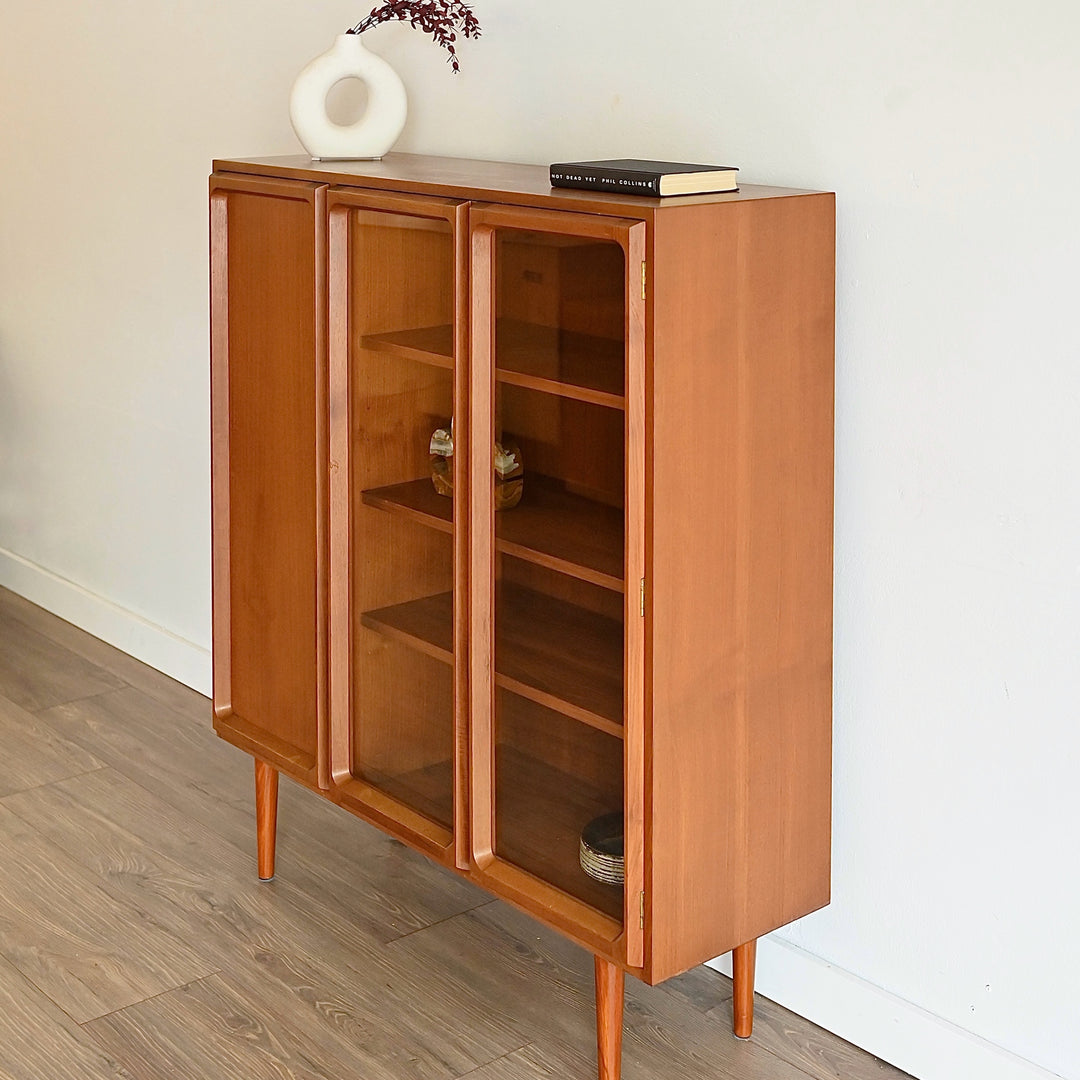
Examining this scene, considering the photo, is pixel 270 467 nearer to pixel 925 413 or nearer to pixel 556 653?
pixel 556 653

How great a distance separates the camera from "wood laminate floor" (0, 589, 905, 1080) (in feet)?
6.70

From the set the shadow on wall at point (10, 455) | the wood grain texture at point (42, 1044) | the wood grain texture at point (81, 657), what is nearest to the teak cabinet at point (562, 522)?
the wood grain texture at point (42, 1044)

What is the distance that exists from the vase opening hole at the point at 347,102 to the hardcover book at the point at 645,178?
1021mm

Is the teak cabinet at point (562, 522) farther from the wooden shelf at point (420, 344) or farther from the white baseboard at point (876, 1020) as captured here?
the white baseboard at point (876, 1020)

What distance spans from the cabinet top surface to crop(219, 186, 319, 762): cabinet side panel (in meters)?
0.06

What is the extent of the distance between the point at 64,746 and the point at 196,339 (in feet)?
3.07

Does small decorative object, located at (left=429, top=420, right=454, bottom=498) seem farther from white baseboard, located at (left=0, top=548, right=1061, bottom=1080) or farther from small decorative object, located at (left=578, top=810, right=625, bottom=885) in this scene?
white baseboard, located at (left=0, top=548, right=1061, bottom=1080)

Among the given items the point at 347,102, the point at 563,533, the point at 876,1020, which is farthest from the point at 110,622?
the point at 876,1020

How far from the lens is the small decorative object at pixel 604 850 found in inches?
72.7

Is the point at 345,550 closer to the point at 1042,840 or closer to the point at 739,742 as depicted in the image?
the point at 739,742

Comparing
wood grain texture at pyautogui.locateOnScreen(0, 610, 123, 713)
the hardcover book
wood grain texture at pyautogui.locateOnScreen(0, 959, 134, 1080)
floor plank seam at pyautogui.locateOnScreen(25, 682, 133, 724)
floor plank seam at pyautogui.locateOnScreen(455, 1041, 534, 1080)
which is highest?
the hardcover book

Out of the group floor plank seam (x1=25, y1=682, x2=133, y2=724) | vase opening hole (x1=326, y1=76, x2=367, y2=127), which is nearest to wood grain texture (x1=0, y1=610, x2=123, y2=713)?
floor plank seam (x1=25, y1=682, x2=133, y2=724)

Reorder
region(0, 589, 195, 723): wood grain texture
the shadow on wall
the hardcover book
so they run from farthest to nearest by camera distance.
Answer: the shadow on wall < region(0, 589, 195, 723): wood grain texture < the hardcover book

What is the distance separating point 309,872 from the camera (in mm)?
2568
